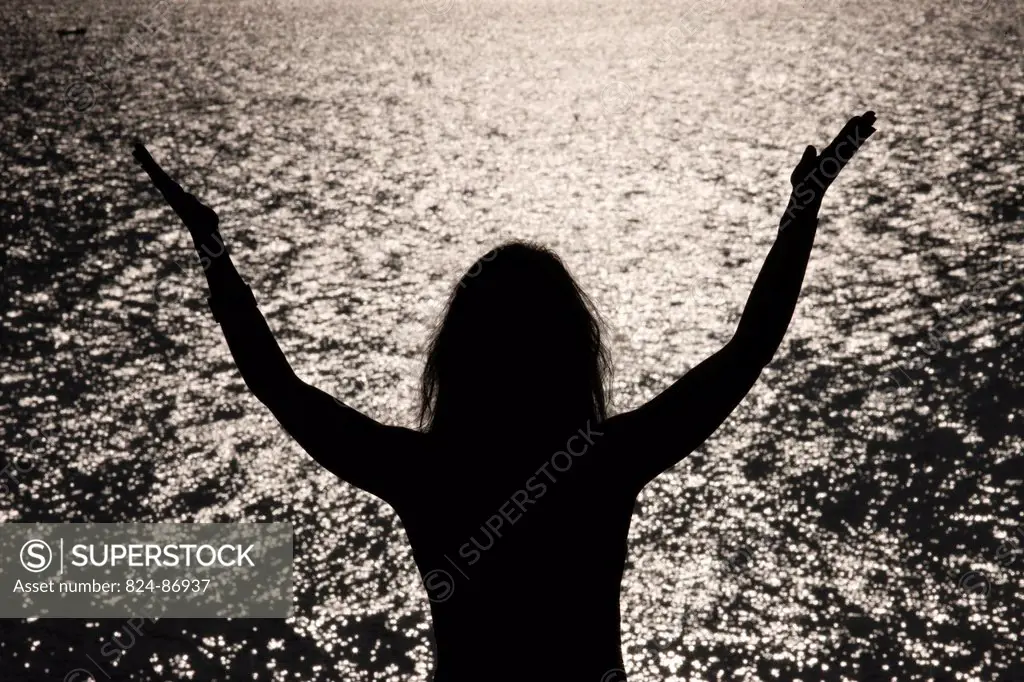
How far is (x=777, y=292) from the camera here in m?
2.43

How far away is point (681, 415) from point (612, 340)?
49.4 feet

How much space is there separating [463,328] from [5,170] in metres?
39.6

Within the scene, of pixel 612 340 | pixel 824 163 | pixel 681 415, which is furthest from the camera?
pixel 612 340

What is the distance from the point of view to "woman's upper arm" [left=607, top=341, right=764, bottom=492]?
2332 mm

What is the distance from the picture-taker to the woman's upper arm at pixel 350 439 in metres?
2.37

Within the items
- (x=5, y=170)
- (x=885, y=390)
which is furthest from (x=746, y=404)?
(x=5, y=170)

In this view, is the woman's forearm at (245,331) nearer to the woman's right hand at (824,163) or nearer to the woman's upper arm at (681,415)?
the woman's upper arm at (681,415)

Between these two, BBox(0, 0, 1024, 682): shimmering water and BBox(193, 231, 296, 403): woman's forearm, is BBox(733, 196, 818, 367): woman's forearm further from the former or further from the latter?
BBox(0, 0, 1024, 682): shimmering water

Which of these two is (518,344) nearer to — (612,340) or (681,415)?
(681,415)

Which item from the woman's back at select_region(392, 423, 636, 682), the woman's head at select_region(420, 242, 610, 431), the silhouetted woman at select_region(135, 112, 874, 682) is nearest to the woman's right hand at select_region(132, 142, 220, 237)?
the silhouetted woman at select_region(135, 112, 874, 682)

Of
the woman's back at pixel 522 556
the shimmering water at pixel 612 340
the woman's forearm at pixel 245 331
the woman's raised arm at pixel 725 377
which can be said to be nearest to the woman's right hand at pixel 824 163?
the woman's raised arm at pixel 725 377

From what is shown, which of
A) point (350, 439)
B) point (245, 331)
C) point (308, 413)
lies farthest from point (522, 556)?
point (245, 331)

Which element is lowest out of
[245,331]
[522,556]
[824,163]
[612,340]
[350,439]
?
[522,556]

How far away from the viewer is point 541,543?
2.36 m
